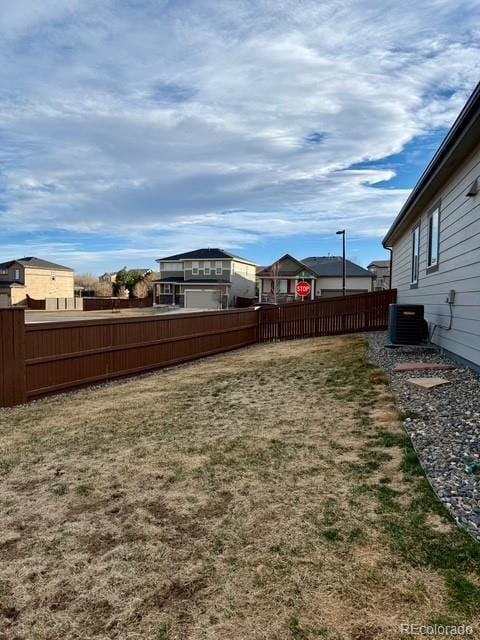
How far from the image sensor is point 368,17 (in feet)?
25.0

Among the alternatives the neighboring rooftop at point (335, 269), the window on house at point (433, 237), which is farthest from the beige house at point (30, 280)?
the window on house at point (433, 237)

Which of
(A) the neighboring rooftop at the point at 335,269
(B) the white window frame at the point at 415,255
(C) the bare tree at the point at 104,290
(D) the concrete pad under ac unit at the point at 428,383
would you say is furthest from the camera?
(C) the bare tree at the point at 104,290

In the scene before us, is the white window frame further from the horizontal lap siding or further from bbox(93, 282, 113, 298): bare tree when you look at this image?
bbox(93, 282, 113, 298): bare tree

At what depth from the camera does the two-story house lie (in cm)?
4388

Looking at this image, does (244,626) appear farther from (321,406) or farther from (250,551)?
(321,406)

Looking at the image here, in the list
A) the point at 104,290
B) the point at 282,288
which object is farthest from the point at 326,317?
the point at 104,290

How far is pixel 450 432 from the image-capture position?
4039 millimetres

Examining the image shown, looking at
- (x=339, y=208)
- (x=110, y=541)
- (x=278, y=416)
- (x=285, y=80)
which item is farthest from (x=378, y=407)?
(x=339, y=208)

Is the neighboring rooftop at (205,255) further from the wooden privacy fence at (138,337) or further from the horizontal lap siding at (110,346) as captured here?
the horizontal lap siding at (110,346)

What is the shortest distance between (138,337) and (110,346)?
2.68 ft

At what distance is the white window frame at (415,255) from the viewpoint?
436 inches

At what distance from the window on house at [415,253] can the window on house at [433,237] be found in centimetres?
146

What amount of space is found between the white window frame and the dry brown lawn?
688cm

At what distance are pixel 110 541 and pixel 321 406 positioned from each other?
11.1 ft
